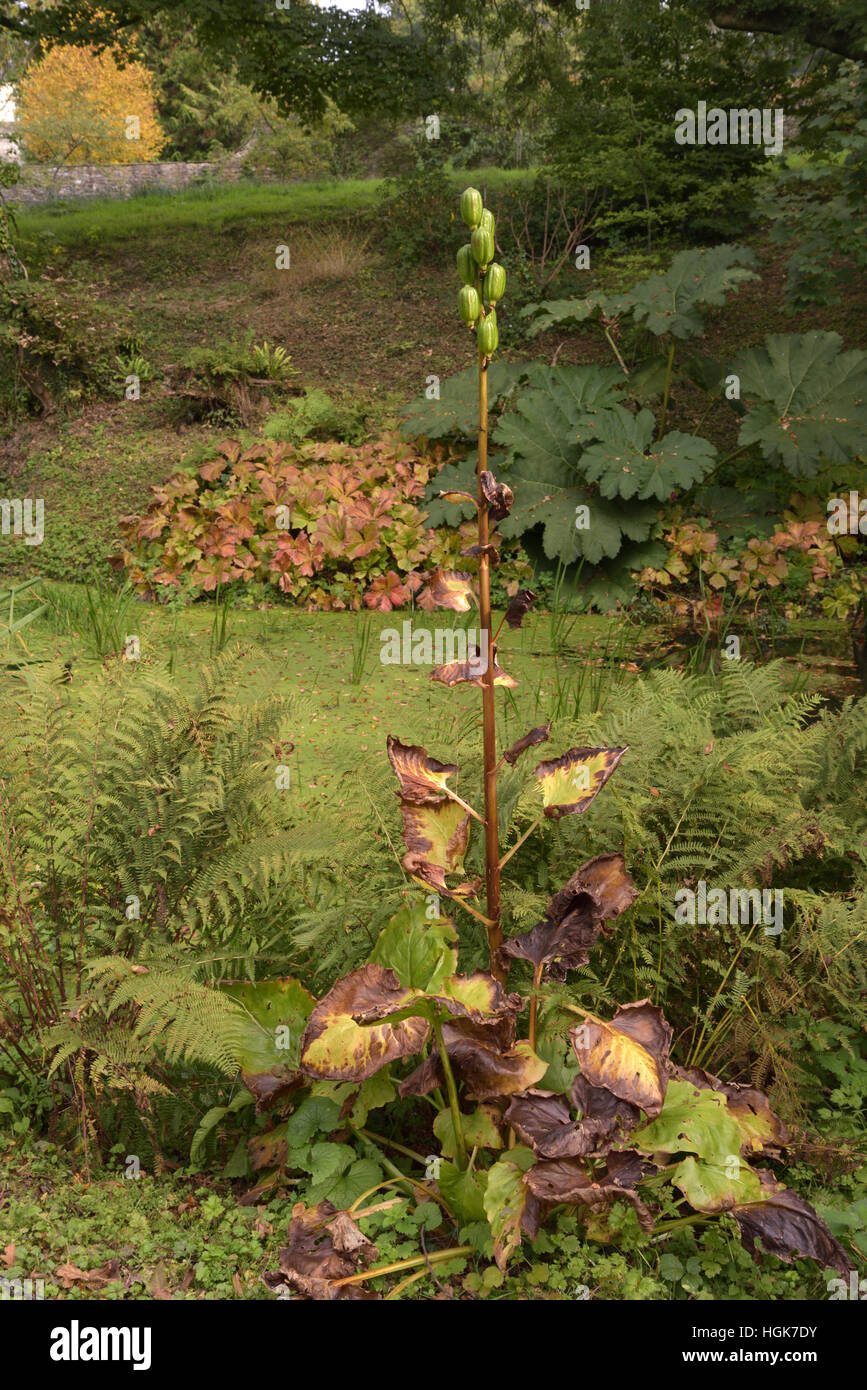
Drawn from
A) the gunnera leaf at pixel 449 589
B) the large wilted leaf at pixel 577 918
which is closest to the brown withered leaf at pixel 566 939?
the large wilted leaf at pixel 577 918

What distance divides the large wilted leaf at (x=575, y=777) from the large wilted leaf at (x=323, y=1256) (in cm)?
78

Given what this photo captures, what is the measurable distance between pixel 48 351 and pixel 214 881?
320 inches

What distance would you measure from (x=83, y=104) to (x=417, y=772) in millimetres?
26931

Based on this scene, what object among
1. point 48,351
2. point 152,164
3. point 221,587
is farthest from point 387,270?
point 152,164

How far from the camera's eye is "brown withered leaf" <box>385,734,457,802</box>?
180 cm

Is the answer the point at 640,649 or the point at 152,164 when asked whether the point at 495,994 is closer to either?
the point at 640,649

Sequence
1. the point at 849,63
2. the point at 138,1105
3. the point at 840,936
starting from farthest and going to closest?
the point at 849,63 < the point at 840,936 < the point at 138,1105

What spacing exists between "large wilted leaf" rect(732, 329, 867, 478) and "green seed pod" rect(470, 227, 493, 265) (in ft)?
16.3

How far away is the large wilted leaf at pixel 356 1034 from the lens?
165 centimetres

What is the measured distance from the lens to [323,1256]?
170cm

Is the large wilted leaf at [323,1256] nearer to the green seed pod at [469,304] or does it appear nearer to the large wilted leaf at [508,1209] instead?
the large wilted leaf at [508,1209]

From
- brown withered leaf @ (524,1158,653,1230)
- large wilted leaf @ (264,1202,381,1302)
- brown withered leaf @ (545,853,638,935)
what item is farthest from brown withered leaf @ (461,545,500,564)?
large wilted leaf @ (264,1202,381,1302)

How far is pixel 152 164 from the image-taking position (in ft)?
75.8

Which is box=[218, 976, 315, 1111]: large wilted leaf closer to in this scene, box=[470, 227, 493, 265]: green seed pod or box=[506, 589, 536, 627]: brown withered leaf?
box=[506, 589, 536, 627]: brown withered leaf
